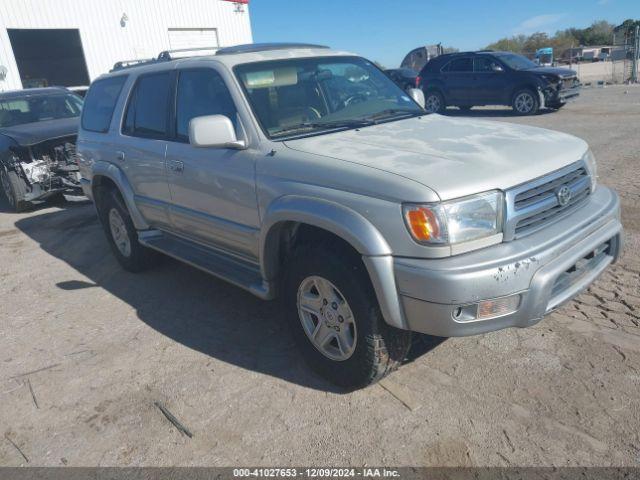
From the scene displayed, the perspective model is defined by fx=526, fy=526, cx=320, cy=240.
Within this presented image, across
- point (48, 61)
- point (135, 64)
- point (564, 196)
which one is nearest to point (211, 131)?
point (564, 196)

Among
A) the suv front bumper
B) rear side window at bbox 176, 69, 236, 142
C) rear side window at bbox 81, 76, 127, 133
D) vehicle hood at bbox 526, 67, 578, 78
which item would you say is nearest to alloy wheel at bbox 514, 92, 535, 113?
vehicle hood at bbox 526, 67, 578, 78

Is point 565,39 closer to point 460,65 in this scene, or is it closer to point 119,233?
point 460,65

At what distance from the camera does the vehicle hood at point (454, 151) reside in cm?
260

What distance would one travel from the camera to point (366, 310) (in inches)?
108

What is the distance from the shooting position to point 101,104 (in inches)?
210

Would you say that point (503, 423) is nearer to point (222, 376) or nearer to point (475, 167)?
point (475, 167)

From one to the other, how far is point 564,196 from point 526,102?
12573mm

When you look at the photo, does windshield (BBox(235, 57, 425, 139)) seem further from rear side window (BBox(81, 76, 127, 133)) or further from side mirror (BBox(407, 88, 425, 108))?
rear side window (BBox(81, 76, 127, 133))

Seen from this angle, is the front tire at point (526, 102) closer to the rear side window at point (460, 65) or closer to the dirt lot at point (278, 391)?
the rear side window at point (460, 65)

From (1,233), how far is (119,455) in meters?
5.91

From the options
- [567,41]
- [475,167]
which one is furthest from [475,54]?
[567,41]

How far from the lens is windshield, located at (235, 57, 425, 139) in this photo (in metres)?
3.54

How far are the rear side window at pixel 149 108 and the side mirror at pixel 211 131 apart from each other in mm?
1087

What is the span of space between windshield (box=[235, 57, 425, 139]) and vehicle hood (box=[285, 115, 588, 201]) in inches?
7.6
